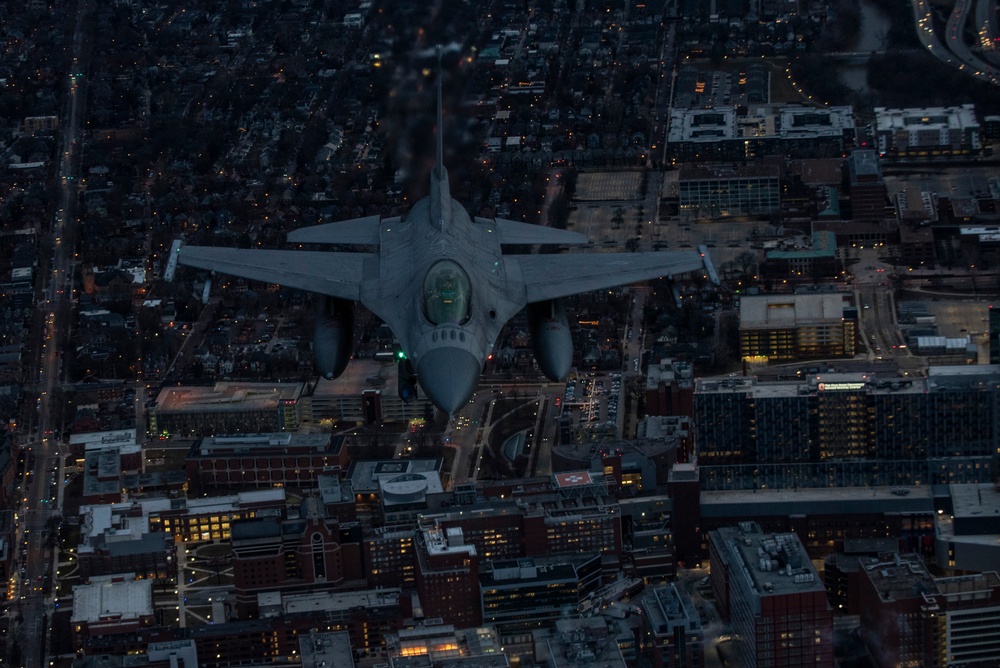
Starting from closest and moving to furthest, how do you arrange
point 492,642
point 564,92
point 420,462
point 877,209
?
point 492,642, point 420,462, point 877,209, point 564,92

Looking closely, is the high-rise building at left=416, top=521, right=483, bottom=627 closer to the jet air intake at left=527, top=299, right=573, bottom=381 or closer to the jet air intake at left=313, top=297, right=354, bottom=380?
the jet air intake at left=313, top=297, right=354, bottom=380

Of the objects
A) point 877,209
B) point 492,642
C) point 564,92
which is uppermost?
point 564,92

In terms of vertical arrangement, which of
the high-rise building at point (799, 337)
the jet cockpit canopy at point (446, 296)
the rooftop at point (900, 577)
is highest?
the high-rise building at point (799, 337)

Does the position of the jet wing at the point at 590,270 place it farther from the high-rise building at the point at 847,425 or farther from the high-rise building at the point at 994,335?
the high-rise building at the point at 994,335

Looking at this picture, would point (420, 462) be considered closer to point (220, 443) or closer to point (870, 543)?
point (220, 443)

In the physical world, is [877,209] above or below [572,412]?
above

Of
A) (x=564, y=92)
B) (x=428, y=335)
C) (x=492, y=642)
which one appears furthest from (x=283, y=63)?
(x=428, y=335)

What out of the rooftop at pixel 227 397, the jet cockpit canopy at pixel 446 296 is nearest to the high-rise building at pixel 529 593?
the jet cockpit canopy at pixel 446 296
